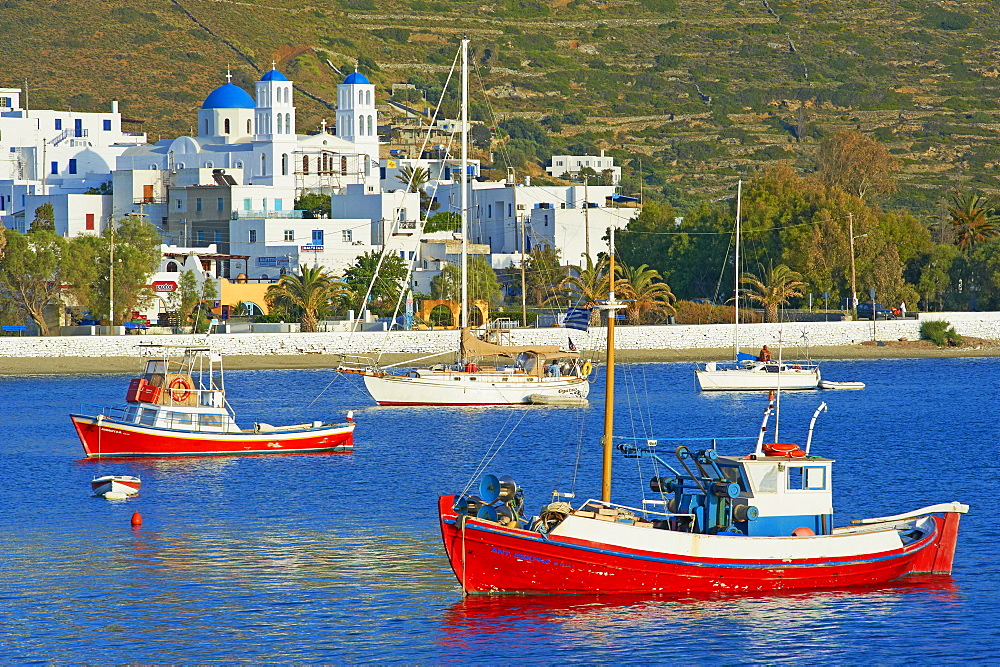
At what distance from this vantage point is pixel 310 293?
334ft

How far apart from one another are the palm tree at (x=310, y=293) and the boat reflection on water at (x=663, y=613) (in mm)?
73003

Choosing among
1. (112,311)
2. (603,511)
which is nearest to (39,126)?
(112,311)

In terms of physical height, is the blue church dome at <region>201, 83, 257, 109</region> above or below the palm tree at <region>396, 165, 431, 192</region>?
above

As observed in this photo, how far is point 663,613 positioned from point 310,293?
245 ft

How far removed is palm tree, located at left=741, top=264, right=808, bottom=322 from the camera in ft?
361

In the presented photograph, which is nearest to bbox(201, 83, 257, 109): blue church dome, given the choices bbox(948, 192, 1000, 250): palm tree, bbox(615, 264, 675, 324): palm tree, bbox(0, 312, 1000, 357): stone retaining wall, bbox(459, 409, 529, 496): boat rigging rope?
bbox(615, 264, 675, 324): palm tree

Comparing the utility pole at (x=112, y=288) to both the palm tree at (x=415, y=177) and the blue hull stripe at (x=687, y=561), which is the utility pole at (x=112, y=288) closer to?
the palm tree at (x=415, y=177)

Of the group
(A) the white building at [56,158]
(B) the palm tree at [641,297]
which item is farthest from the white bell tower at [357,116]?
(B) the palm tree at [641,297]

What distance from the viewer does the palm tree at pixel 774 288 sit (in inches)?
4331

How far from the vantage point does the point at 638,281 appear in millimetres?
109062

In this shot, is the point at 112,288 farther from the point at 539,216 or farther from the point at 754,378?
the point at 539,216

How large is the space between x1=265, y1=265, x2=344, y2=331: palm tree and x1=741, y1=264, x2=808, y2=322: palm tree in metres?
30.4

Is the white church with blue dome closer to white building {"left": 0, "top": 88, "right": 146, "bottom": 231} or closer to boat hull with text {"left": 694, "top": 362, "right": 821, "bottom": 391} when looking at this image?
white building {"left": 0, "top": 88, "right": 146, "bottom": 231}

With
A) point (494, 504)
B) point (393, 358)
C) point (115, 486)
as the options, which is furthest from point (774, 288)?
point (494, 504)
